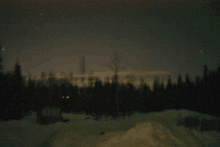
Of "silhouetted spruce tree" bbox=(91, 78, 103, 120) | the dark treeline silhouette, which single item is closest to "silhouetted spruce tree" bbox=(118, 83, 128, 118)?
the dark treeline silhouette

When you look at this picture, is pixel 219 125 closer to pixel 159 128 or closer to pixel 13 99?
pixel 159 128

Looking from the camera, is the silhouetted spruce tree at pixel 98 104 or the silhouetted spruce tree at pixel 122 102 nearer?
the silhouetted spruce tree at pixel 98 104

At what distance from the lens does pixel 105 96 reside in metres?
35.9

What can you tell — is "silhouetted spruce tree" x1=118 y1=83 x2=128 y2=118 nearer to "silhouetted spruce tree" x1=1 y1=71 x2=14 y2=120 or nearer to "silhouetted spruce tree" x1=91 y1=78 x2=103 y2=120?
"silhouetted spruce tree" x1=91 y1=78 x2=103 y2=120

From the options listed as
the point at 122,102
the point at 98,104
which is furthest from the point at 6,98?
the point at 122,102

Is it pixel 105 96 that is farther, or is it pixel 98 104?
pixel 105 96

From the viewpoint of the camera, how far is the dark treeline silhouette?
23.7 metres

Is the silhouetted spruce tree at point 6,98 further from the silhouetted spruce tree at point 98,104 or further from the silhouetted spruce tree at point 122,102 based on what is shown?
the silhouetted spruce tree at point 122,102

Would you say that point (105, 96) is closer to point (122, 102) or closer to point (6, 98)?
point (122, 102)

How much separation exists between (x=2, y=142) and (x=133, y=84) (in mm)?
41315

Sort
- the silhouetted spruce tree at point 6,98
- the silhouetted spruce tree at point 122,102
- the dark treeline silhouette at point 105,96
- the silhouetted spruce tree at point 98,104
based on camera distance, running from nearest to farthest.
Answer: the silhouetted spruce tree at point 6,98 → the dark treeline silhouette at point 105,96 → the silhouetted spruce tree at point 98,104 → the silhouetted spruce tree at point 122,102

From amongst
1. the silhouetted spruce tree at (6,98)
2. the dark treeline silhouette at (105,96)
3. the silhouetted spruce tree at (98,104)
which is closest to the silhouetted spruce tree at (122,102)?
the dark treeline silhouette at (105,96)

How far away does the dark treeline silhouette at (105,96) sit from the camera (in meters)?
23.7

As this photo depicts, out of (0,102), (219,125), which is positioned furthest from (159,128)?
(0,102)
